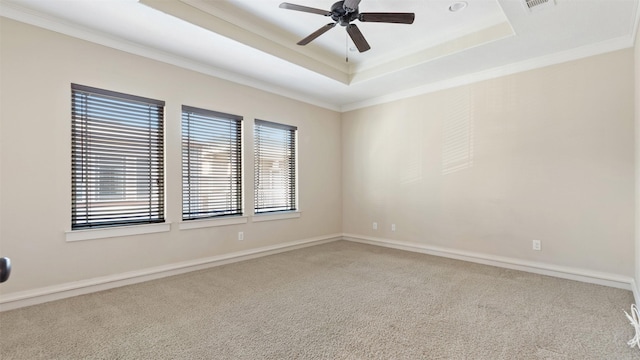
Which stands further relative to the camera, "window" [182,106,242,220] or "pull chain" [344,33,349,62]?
"window" [182,106,242,220]

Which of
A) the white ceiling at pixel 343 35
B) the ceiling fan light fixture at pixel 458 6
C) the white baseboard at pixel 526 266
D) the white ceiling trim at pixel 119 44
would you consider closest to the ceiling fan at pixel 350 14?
the white ceiling at pixel 343 35

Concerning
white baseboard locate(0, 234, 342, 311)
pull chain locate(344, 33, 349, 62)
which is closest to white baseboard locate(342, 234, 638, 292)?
white baseboard locate(0, 234, 342, 311)

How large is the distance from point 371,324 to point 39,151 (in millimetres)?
3361

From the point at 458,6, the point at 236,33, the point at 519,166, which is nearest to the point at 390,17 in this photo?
the point at 458,6

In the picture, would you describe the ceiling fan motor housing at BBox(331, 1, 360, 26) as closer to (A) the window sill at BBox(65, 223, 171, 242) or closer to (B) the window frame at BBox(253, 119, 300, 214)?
(B) the window frame at BBox(253, 119, 300, 214)

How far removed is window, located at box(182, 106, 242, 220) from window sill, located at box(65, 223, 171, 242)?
338mm

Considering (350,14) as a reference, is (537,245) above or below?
below

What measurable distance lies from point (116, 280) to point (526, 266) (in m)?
4.78

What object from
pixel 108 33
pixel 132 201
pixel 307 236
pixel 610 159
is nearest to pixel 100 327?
pixel 132 201

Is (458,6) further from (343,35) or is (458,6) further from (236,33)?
(236,33)

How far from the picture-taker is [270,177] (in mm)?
4867

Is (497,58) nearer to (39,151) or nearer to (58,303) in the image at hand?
(39,151)

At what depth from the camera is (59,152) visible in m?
2.92

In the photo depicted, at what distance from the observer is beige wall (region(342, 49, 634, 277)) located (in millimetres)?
3250
